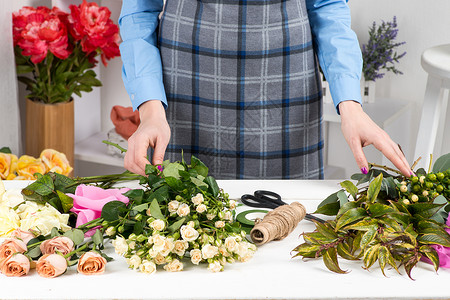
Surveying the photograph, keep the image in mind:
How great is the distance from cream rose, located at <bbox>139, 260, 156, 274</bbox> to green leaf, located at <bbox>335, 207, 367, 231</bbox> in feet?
0.84

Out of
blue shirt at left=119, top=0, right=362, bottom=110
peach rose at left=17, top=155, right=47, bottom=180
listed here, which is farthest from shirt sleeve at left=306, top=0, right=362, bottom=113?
peach rose at left=17, top=155, right=47, bottom=180

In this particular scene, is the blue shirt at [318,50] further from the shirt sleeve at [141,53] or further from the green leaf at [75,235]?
the green leaf at [75,235]

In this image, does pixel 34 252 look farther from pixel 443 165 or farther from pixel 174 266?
pixel 443 165

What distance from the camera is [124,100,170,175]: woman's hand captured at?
98 centimetres

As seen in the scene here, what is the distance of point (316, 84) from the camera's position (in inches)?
53.3

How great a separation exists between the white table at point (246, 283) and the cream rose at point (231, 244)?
37 millimetres

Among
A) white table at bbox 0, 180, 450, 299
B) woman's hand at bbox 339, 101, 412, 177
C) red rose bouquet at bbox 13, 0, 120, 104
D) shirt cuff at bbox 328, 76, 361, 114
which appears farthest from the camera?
red rose bouquet at bbox 13, 0, 120, 104

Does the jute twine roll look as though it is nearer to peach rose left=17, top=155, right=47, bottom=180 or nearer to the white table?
the white table

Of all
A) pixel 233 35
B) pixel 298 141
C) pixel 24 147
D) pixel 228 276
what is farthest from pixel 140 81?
A: pixel 24 147

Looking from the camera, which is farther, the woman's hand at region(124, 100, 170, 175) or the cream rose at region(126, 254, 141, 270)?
the woman's hand at region(124, 100, 170, 175)

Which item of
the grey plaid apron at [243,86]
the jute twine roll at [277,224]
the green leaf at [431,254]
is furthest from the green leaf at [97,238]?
the grey plaid apron at [243,86]

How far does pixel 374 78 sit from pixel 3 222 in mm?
1964

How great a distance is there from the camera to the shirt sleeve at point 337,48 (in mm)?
1205

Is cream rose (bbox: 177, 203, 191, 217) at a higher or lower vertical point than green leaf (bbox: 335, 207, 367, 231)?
higher
